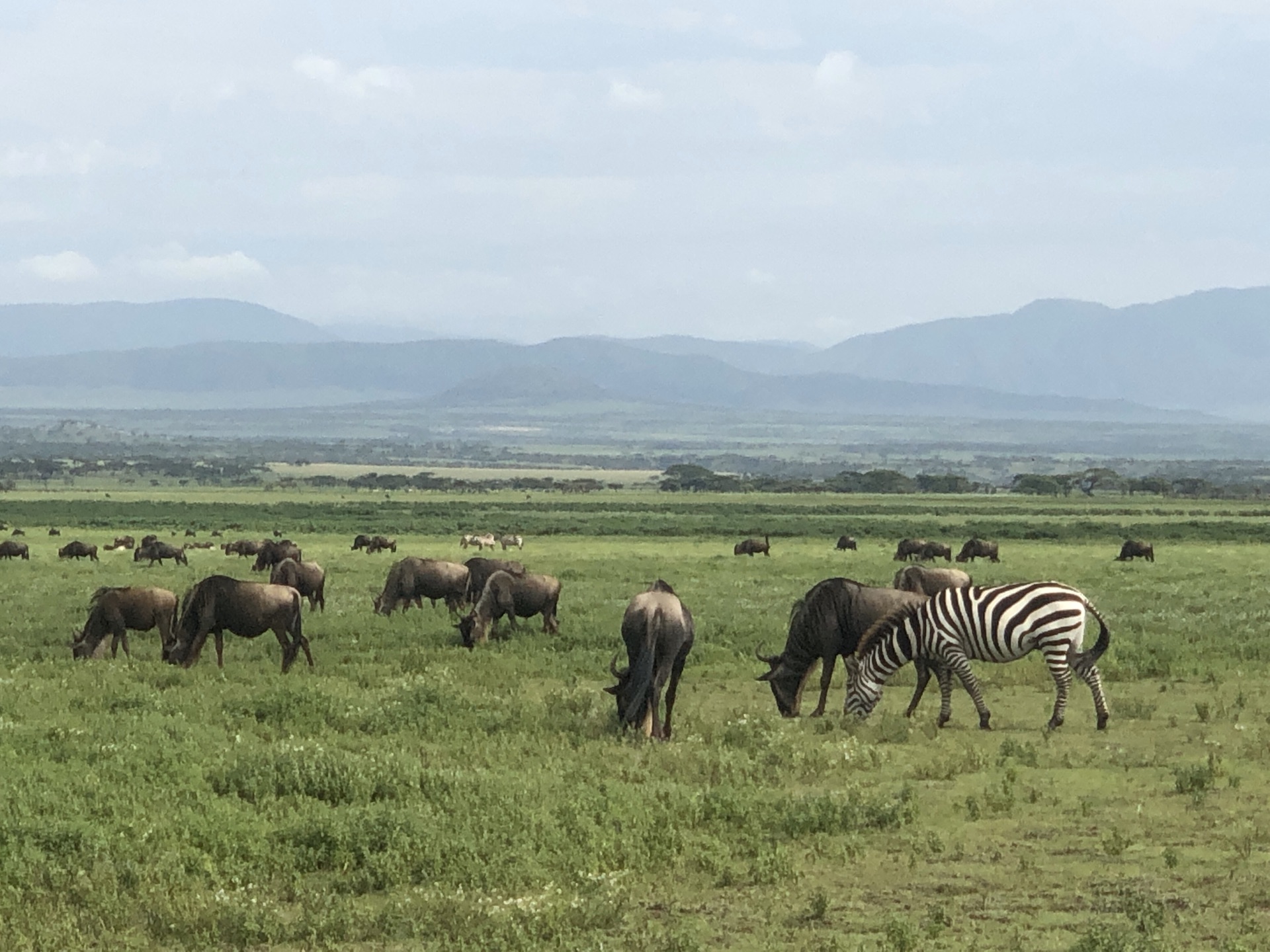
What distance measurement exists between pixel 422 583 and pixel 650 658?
1521 centimetres

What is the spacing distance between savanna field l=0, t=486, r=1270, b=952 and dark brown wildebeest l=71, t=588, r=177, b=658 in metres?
0.73

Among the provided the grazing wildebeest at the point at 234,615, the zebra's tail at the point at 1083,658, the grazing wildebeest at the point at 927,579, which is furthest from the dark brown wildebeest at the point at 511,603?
the zebra's tail at the point at 1083,658

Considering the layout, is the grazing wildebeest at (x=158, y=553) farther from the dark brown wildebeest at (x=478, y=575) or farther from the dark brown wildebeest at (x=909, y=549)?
the dark brown wildebeest at (x=909, y=549)

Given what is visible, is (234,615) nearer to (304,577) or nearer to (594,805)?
(594,805)

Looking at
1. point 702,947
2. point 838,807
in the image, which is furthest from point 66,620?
point 702,947

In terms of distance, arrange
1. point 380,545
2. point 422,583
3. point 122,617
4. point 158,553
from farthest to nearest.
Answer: point 380,545 < point 158,553 < point 422,583 < point 122,617

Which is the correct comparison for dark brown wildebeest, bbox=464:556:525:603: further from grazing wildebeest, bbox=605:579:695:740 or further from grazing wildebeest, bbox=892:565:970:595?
grazing wildebeest, bbox=605:579:695:740

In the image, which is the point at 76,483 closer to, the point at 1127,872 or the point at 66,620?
the point at 66,620

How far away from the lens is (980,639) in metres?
18.4

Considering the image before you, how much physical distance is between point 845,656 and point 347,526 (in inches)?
2462

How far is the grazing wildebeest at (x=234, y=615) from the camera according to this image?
71.4ft

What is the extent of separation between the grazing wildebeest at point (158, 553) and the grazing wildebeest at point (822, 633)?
35.6 metres

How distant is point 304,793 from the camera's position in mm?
13945

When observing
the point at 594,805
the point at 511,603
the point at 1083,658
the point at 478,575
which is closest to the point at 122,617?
the point at 511,603
